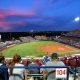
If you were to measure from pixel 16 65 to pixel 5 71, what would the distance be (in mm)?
335

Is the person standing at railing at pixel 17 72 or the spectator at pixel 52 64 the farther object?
the person standing at railing at pixel 17 72

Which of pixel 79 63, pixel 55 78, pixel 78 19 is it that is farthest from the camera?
pixel 78 19

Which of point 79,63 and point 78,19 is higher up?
point 78,19

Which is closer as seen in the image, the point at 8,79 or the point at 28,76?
the point at 8,79

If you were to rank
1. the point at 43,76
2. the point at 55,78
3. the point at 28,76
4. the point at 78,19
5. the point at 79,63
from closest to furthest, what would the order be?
the point at 55,78, the point at 43,76, the point at 28,76, the point at 79,63, the point at 78,19

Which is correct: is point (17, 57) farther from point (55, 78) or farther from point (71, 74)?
point (71, 74)

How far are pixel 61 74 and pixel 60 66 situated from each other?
0.23m

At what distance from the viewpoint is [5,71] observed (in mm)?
7949

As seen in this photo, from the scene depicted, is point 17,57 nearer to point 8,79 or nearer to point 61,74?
point 8,79

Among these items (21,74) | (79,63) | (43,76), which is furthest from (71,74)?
(79,63)

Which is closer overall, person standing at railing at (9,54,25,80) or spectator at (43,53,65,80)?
spectator at (43,53,65,80)

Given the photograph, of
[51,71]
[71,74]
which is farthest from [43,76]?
[71,74]

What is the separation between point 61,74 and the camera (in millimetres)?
7559

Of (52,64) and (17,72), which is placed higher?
(52,64)
